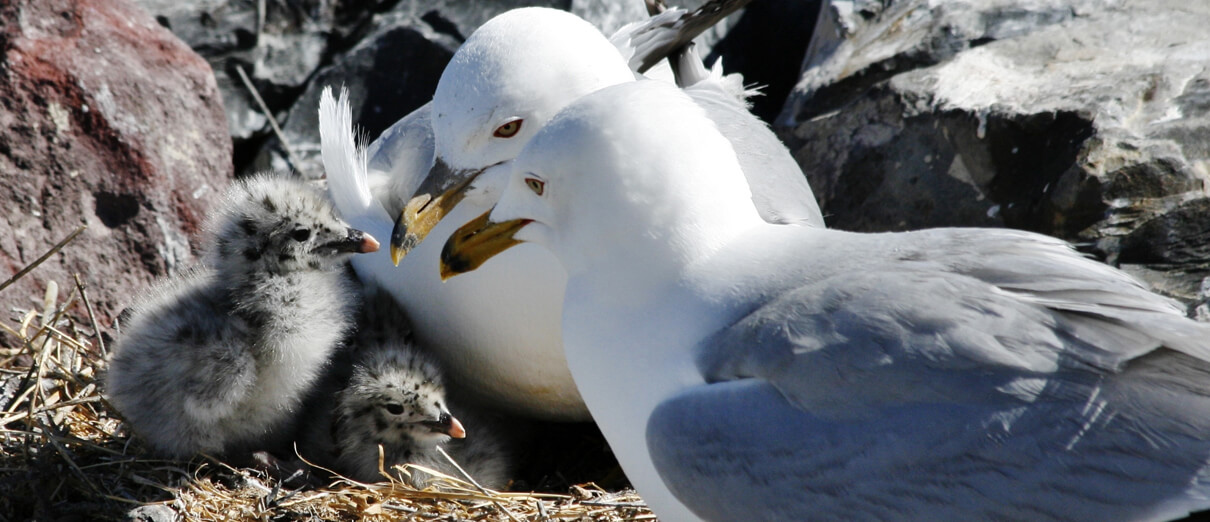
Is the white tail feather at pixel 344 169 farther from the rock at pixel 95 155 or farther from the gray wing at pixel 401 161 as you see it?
the rock at pixel 95 155

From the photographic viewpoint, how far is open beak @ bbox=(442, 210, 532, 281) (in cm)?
281

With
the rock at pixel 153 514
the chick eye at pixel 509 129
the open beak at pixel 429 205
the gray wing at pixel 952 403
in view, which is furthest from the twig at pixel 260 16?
the gray wing at pixel 952 403

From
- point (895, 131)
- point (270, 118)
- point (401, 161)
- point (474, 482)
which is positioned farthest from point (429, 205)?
point (270, 118)

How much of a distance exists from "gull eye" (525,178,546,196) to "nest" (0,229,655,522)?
96 cm

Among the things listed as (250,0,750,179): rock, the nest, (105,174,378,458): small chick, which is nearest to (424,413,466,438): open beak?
the nest

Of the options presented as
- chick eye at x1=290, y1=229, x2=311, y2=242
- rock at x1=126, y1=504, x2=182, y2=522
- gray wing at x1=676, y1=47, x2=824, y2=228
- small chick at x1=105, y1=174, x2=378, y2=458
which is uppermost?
gray wing at x1=676, y1=47, x2=824, y2=228

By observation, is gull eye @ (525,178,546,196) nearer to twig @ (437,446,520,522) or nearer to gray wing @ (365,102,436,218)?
twig @ (437,446,520,522)

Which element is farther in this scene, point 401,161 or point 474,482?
point 401,161

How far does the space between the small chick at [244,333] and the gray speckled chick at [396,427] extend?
15 centimetres

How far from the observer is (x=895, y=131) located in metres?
4.55

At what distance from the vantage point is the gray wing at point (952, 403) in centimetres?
223

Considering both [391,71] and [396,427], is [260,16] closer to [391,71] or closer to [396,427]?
[391,71]

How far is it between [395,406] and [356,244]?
52cm

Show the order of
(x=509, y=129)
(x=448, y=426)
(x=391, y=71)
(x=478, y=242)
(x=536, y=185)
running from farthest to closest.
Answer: (x=391, y=71), (x=448, y=426), (x=509, y=129), (x=478, y=242), (x=536, y=185)
